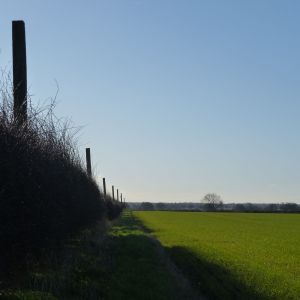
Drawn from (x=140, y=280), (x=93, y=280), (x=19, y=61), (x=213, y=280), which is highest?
(x=19, y=61)

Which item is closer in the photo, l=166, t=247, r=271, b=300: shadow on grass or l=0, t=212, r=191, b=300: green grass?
l=0, t=212, r=191, b=300: green grass

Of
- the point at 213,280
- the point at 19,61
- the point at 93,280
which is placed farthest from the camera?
the point at 213,280

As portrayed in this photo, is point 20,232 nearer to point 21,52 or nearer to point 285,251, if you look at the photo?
point 21,52

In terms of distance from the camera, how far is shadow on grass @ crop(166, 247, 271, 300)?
13160mm

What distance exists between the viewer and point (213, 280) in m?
15.2

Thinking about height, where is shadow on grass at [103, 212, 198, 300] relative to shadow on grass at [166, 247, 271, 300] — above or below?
above

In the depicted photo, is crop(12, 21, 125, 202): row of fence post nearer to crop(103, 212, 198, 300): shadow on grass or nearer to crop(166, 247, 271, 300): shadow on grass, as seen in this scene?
crop(103, 212, 198, 300): shadow on grass

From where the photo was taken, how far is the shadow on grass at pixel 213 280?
13160 millimetres

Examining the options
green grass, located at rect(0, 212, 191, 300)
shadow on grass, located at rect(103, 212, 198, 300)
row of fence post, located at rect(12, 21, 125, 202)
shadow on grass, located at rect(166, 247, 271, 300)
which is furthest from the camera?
row of fence post, located at rect(12, 21, 125, 202)

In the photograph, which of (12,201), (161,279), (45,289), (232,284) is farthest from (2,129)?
(232,284)

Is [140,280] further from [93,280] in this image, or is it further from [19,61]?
[19,61]

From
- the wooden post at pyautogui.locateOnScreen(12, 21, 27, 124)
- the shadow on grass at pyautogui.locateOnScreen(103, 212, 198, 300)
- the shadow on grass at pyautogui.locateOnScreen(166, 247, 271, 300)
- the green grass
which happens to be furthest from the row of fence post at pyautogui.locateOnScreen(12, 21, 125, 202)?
the shadow on grass at pyautogui.locateOnScreen(166, 247, 271, 300)

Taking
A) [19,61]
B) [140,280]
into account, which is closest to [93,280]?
[140,280]

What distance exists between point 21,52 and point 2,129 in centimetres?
665
